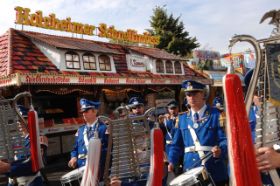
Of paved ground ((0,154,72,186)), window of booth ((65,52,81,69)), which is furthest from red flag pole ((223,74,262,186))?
window of booth ((65,52,81,69))

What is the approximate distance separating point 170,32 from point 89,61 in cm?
2153

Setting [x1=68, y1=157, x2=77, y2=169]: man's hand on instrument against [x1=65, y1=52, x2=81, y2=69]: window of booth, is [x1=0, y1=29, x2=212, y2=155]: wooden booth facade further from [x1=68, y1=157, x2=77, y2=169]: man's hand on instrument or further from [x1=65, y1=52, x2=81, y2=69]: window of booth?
[x1=68, y1=157, x2=77, y2=169]: man's hand on instrument

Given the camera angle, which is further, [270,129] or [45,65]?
[45,65]

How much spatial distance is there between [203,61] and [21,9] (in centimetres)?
2462

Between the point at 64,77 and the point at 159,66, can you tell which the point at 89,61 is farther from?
the point at 159,66

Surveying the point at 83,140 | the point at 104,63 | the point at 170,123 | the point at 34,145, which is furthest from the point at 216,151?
the point at 104,63

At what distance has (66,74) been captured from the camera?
50.6 feet

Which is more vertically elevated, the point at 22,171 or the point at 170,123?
the point at 170,123

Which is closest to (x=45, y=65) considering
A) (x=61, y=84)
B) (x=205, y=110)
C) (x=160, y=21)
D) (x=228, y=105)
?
(x=61, y=84)

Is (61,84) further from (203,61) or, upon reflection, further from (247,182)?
(203,61)

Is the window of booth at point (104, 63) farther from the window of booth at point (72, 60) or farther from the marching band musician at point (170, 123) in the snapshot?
the marching band musician at point (170, 123)

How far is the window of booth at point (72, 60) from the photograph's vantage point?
16.6 meters

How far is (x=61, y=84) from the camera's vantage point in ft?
49.8

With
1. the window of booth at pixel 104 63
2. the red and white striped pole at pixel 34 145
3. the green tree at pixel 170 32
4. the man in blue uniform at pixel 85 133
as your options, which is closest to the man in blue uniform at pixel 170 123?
the man in blue uniform at pixel 85 133
